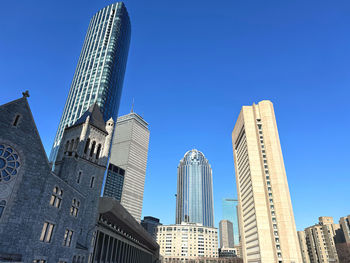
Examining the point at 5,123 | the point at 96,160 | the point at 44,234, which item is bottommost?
the point at 44,234

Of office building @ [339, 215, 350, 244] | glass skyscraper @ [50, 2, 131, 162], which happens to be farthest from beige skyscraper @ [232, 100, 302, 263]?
glass skyscraper @ [50, 2, 131, 162]

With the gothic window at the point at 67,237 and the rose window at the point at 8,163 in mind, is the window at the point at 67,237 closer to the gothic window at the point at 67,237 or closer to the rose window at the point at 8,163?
the gothic window at the point at 67,237

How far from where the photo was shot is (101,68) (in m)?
138


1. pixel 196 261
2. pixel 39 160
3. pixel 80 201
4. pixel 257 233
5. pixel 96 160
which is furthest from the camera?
pixel 196 261

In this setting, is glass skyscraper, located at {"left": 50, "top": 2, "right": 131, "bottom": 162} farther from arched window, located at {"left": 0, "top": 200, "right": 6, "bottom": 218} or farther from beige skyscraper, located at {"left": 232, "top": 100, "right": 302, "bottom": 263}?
arched window, located at {"left": 0, "top": 200, "right": 6, "bottom": 218}

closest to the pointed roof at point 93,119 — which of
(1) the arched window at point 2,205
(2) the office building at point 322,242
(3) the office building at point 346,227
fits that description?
(1) the arched window at point 2,205

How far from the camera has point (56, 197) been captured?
103ft

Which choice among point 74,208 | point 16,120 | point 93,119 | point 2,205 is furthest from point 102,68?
point 2,205

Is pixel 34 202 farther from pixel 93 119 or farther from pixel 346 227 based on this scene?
pixel 346 227

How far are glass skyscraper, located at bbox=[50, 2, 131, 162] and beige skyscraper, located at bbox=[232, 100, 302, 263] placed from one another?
7576cm

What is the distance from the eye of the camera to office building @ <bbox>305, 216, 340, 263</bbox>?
137250mm

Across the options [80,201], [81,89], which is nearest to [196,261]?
[81,89]

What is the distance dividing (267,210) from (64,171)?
71.3 m

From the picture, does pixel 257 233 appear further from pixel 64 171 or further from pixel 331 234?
pixel 331 234
